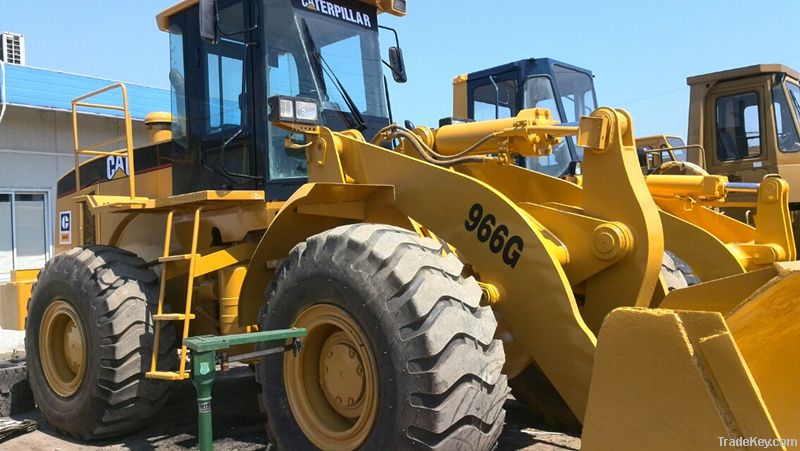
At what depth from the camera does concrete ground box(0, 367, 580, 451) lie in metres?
4.69

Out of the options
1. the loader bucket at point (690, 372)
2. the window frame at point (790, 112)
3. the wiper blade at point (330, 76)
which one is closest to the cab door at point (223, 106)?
the wiper blade at point (330, 76)

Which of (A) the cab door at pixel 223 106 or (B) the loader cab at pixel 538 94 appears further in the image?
(B) the loader cab at pixel 538 94

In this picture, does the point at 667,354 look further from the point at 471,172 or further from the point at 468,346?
the point at 471,172

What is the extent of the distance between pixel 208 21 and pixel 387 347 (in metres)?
2.46

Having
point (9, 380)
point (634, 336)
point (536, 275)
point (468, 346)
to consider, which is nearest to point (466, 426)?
point (468, 346)

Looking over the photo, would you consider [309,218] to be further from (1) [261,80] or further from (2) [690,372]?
(2) [690,372]

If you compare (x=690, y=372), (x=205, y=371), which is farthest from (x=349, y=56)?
(x=690, y=372)

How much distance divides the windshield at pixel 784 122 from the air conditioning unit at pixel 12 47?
1532cm

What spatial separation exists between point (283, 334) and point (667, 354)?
5.75ft

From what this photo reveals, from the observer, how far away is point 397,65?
591cm

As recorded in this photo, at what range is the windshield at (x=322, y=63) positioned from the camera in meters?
5.02

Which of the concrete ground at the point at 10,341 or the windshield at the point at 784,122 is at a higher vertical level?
the windshield at the point at 784,122

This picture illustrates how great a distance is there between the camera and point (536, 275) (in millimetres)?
3496

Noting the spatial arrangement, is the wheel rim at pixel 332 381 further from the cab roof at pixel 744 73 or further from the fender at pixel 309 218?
the cab roof at pixel 744 73
